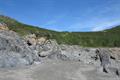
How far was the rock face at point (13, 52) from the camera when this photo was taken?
142ft

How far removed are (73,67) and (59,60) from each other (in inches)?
273

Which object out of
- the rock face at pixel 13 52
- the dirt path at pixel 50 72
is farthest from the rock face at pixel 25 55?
the dirt path at pixel 50 72

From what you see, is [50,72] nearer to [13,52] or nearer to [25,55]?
[25,55]

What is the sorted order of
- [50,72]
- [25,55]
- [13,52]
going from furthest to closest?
[25,55]
[13,52]
[50,72]

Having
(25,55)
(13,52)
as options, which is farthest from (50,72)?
(13,52)

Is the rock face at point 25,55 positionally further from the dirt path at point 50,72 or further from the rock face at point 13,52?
the dirt path at point 50,72

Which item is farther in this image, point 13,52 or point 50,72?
point 13,52

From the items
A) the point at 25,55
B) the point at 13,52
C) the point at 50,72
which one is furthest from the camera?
the point at 25,55

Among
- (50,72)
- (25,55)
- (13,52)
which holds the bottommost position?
(50,72)

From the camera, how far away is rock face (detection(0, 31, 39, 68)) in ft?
142

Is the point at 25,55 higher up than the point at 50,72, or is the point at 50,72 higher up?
the point at 25,55

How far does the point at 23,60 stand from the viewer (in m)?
45.7

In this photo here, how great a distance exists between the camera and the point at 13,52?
4534 centimetres

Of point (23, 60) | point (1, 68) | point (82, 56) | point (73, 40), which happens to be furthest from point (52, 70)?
point (73, 40)
